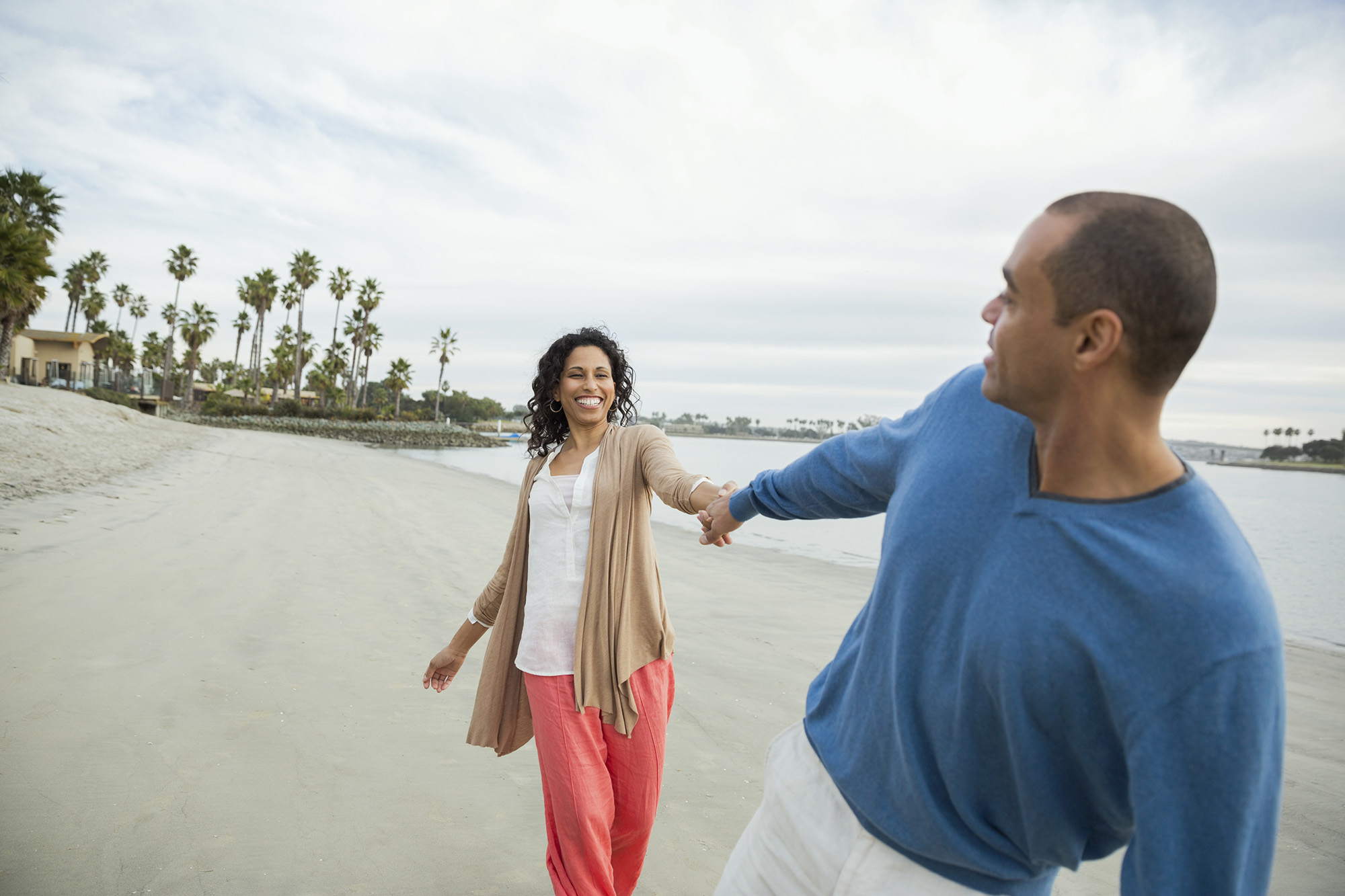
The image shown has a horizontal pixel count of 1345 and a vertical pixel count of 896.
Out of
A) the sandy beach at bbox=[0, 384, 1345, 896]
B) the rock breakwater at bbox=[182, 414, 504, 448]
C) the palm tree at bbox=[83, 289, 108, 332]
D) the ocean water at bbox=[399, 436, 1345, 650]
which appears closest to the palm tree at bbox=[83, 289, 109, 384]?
the palm tree at bbox=[83, 289, 108, 332]

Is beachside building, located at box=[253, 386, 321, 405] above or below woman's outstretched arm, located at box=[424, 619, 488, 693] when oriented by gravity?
above

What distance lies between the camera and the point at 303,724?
4.57m

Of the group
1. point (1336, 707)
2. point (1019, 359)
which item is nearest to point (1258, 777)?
point (1019, 359)

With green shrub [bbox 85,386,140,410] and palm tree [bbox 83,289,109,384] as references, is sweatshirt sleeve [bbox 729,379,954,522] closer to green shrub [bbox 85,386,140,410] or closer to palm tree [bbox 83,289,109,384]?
green shrub [bbox 85,386,140,410]

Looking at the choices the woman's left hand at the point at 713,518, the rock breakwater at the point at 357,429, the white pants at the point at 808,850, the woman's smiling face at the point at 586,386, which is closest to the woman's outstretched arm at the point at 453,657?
the woman's smiling face at the point at 586,386

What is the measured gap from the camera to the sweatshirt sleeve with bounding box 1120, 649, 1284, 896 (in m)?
1.00

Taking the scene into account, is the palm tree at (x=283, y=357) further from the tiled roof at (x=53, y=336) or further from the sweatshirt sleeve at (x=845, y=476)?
the sweatshirt sleeve at (x=845, y=476)

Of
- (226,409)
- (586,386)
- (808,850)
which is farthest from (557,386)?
(226,409)

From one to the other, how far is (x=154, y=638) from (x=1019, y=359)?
6.38 meters

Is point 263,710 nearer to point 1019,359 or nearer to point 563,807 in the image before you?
point 563,807

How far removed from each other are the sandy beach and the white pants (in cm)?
199

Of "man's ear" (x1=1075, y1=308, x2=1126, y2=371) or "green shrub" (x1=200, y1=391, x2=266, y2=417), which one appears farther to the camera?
"green shrub" (x1=200, y1=391, x2=266, y2=417)

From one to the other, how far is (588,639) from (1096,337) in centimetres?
205

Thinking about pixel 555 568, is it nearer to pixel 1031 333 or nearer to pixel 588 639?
pixel 588 639
